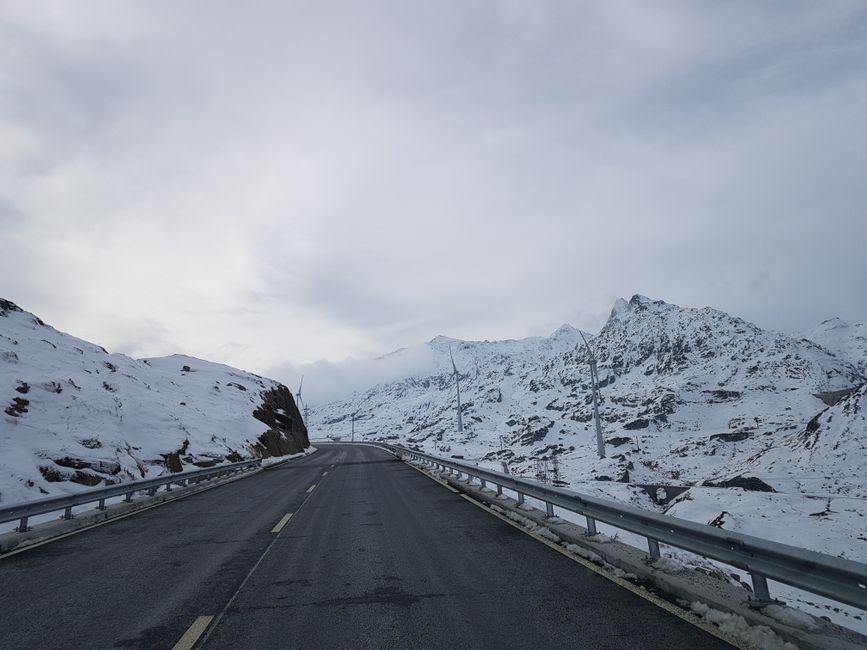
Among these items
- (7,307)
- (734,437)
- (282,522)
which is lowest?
(734,437)

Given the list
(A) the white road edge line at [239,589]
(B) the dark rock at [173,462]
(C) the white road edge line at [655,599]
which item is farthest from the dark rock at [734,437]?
(A) the white road edge line at [239,589]

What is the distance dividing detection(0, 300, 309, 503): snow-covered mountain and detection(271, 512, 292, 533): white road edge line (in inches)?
272

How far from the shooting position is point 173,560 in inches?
307

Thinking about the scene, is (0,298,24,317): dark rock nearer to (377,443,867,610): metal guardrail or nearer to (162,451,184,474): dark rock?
(162,451,184,474): dark rock

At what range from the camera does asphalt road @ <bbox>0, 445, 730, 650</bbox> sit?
456cm

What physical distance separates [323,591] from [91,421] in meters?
18.2

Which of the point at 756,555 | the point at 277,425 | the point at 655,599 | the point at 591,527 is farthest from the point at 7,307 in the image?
the point at 756,555

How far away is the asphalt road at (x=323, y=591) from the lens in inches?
179

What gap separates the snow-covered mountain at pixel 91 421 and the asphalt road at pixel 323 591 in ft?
20.8

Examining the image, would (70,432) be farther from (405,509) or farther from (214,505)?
(405,509)

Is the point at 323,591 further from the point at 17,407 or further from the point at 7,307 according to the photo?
the point at 7,307

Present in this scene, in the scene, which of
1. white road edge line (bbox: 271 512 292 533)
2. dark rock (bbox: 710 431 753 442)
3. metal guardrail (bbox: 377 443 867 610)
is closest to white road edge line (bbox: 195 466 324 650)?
white road edge line (bbox: 271 512 292 533)

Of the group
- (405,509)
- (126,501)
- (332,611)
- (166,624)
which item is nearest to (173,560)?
(166,624)

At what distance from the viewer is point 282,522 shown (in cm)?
1102
